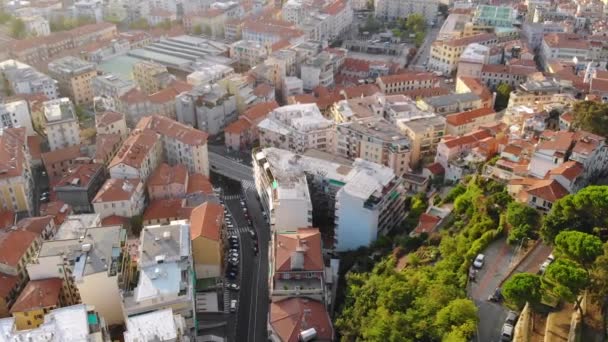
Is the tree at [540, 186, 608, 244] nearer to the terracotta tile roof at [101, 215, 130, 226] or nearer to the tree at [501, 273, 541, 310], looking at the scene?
the tree at [501, 273, 541, 310]

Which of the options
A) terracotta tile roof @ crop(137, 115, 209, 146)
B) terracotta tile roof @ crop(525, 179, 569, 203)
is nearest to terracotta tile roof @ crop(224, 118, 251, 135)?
terracotta tile roof @ crop(137, 115, 209, 146)

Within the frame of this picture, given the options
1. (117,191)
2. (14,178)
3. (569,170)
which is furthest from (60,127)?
(569,170)

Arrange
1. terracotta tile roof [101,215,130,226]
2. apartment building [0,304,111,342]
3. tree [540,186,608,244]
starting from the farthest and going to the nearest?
terracotta tile roof [101,215,130,226] < tree [540,186,608,244] < apartment building [0,304,111,342]

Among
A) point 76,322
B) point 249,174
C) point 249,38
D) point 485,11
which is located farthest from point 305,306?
point 485,11

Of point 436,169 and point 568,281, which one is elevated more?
point 568,281

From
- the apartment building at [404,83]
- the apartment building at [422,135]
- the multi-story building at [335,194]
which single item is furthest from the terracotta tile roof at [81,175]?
the apartment building at [404,83]

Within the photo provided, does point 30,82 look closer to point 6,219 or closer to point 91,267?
point 6,219
